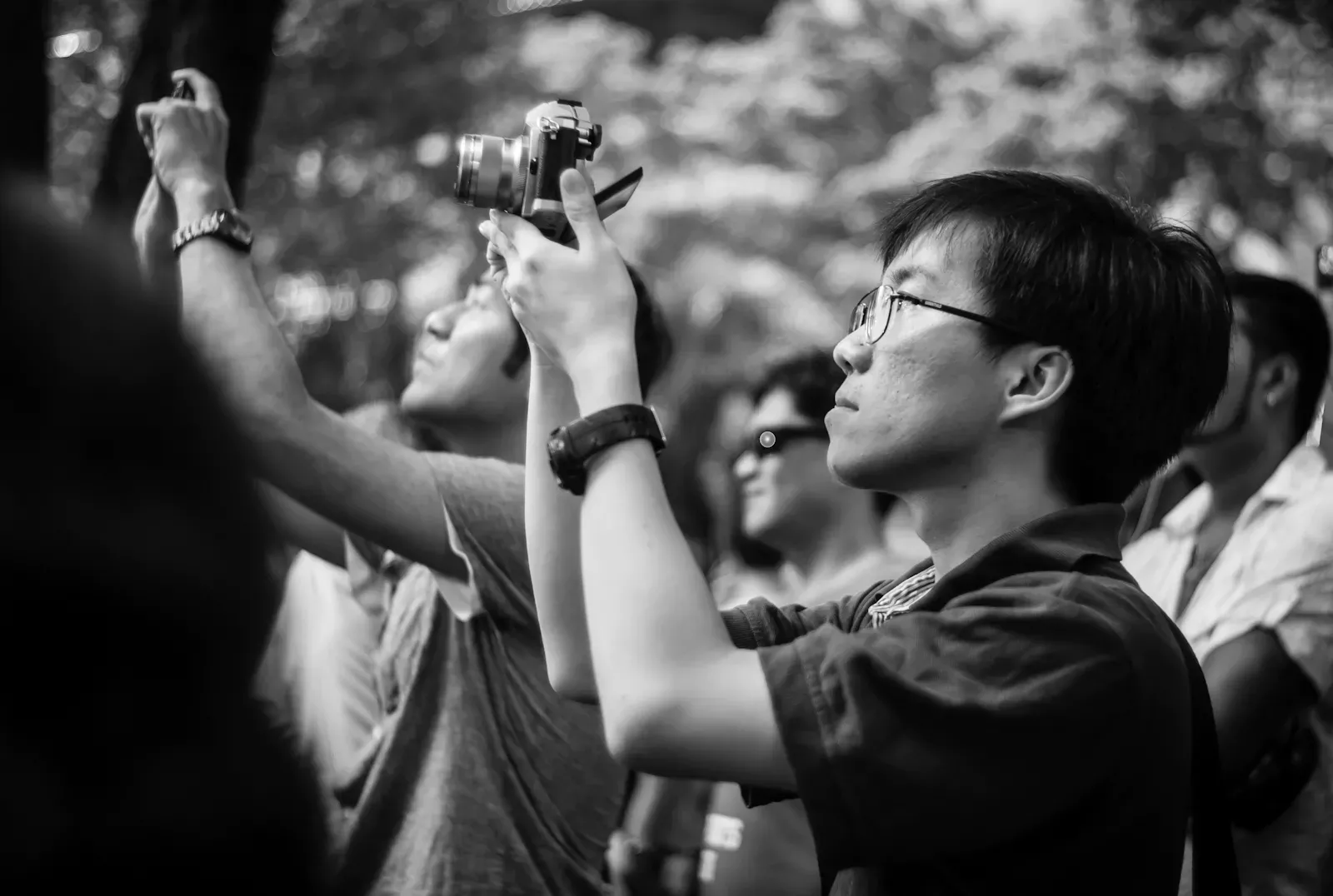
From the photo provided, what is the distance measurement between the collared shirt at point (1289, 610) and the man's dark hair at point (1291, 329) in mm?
255

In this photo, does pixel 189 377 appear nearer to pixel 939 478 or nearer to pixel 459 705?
pixel 939 478

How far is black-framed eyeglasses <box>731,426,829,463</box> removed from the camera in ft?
14.0

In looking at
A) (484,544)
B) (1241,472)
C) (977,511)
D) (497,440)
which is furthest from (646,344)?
(1241,472)

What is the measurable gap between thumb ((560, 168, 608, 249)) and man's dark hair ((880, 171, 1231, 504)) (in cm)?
47

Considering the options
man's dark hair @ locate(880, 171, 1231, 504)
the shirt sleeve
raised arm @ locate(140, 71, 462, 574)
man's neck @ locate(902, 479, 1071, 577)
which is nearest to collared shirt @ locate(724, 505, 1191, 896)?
man's neck @ locate(902, 479, 1071, 577)

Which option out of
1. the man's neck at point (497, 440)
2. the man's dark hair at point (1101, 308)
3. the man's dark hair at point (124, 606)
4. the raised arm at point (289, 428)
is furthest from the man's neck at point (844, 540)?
the man's dark hair at point (124, 606)

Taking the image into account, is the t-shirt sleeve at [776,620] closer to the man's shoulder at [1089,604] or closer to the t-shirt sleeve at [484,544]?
the man's shoulder at [1089,604]

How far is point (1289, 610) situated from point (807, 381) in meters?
1.69

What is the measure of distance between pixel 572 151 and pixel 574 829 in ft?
4.63

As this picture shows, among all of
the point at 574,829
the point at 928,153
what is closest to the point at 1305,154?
the point at 928,153

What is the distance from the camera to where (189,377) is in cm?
103

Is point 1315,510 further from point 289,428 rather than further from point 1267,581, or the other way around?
point 289,428

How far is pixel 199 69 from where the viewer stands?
3.43 meters

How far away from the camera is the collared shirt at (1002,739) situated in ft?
4.72
